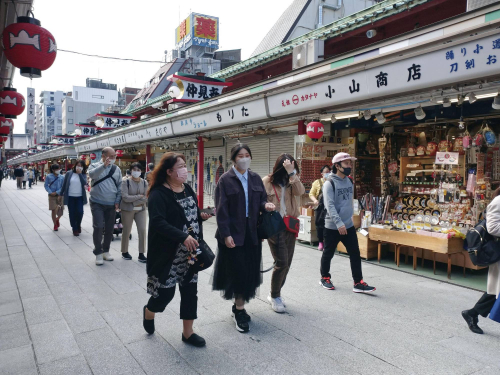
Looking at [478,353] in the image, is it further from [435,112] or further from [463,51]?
[435,112]

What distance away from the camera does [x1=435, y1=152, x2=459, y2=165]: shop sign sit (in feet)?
23.0

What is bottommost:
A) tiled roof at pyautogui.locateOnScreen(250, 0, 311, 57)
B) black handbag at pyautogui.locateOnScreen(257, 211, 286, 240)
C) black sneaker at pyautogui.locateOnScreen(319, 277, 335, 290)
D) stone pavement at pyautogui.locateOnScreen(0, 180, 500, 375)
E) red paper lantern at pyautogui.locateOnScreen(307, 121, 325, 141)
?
stone pavement at pyautogui.locateOnScreen(0, 180, 500, 375)

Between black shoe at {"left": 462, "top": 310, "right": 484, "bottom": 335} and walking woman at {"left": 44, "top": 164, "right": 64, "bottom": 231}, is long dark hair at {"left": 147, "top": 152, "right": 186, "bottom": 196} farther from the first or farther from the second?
walking woman at {"left": 44, "top": 164, "right": 64, "bottom": 231}

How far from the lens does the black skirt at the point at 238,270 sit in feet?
12.1

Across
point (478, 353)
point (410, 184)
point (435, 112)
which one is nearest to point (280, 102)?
point (435, 112)

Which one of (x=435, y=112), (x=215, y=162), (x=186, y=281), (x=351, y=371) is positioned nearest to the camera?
(x=351, y=371)

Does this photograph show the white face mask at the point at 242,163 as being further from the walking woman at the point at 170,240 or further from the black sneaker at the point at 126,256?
the black sneaker at the point at 126,256

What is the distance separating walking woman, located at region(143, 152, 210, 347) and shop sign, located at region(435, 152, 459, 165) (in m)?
5.87

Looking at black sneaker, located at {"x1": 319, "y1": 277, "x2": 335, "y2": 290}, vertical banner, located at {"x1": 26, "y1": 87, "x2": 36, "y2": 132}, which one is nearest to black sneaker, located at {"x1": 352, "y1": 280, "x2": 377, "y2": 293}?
black sneaker, located at {"x1": 319, "y1": 277, "x2": 335, "y2": 290}

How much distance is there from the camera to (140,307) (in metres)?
4.35

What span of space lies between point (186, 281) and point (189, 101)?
8.92m

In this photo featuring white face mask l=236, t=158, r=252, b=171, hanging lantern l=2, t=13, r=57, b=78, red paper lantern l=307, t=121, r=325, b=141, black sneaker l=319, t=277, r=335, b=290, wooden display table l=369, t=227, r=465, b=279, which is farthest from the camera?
red paper lantern l=307, t=121, r=325, b=141

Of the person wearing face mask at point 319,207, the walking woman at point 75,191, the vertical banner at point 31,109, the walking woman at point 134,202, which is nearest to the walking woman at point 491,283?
the person wearing face mask at point 319,207

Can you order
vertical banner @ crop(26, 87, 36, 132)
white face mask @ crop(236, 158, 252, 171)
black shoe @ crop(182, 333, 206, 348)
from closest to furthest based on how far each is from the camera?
black shoe @ crop(182, 333, 206, 348) → white face mask @ crop(236, 158, 252, 171) → vertical banner @ crop(26, 87, 36, 132)
